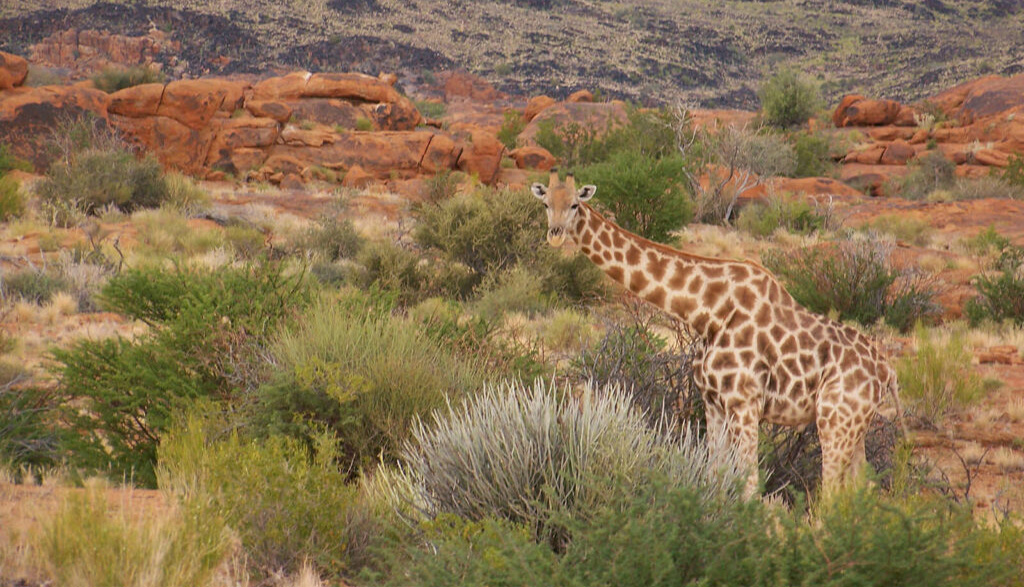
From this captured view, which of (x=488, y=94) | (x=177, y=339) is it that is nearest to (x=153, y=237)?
(x=177, y=339)

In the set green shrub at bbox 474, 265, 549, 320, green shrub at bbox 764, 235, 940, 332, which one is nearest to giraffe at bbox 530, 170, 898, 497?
green shrub at bbox 474, 265, 549, 320

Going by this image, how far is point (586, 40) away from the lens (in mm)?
72688

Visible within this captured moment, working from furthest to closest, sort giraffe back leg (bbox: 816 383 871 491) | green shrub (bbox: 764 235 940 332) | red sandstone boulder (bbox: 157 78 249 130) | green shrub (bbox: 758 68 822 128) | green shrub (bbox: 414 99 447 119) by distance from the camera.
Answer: green shrub (bbox: 414 99 447 119) < green shrub (bbox: 758 68 822 128) < red sandstone boulder (bbox: 157 78 249 130) < green shrub (bbox: 764 235 940 332) < giraffe back leg (bbox: 816 383 871 491)

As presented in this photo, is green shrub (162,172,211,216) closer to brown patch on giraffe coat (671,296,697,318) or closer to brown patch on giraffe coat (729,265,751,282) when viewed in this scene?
brown patch on giraffe coat (671,296,697,318)

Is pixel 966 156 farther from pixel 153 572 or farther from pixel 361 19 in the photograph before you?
pixel 361 19

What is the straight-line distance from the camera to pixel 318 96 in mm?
34719

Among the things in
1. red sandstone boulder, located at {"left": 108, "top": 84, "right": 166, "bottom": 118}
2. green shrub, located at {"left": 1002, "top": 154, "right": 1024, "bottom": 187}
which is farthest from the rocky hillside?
green shrub, located at {"left": 1002, "top": 154, "right": 1024, "bottom": 187}

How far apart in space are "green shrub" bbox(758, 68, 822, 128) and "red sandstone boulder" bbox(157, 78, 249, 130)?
2333 centimetres

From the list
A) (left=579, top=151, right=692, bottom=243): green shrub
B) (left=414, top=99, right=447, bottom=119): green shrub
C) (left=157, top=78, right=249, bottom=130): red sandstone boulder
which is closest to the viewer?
(left=579, top=151, right=692, bottom=243): green shrub

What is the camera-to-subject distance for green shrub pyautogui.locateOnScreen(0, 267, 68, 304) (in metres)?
12.0

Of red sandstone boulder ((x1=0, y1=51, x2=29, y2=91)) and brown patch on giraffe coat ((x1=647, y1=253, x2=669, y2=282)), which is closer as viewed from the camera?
brown patch on giraffe coat ((x1=647, y1=253, x2=669, y2=282))

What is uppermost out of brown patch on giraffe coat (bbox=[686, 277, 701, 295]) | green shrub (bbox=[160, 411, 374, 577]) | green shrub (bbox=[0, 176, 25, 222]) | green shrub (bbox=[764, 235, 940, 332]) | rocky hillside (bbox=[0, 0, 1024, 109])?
brown patch on giraffe coat (bbox=[686, 277, 701, 295])

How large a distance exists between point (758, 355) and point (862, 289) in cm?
817

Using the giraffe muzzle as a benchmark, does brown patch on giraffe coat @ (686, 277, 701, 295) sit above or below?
below
